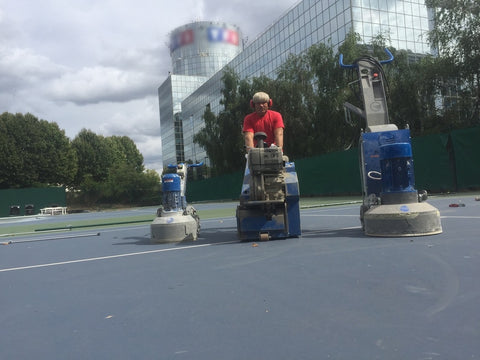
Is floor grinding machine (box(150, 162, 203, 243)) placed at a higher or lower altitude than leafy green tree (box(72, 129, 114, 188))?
lower

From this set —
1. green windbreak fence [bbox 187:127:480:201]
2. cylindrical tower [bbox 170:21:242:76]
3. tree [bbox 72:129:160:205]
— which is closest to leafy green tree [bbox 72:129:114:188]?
tree [bbox 72:129:160:205]

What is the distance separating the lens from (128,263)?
14.1 feet

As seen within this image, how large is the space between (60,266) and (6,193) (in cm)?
3913

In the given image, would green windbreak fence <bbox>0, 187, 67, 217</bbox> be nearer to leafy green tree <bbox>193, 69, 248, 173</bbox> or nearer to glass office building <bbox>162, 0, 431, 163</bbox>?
leafy green tree <bbox>193, 69, 248, 173</bbox>

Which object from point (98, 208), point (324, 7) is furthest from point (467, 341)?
point (98, 208)

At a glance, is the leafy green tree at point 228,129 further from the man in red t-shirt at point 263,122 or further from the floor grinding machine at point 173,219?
the man in red t-shirt at point 263,122

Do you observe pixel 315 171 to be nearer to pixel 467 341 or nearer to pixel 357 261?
pixel 357 261

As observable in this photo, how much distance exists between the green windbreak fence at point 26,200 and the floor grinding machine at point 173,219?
36.0 metres

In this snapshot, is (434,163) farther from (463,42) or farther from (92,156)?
(92,156)

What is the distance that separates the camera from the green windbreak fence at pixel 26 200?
37.4 metres

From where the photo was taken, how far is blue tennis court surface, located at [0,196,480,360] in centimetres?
177

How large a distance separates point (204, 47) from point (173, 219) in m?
100

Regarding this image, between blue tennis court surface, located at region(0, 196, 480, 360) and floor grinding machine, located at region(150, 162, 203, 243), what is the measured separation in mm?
1588

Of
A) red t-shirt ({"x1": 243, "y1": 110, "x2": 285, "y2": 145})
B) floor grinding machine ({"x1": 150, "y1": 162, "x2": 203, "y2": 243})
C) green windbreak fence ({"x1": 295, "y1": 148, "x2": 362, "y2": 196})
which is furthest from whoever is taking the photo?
green windbreak fence ({"x1": 295, "y1": 148, "x2": 362, "y2": 196})
